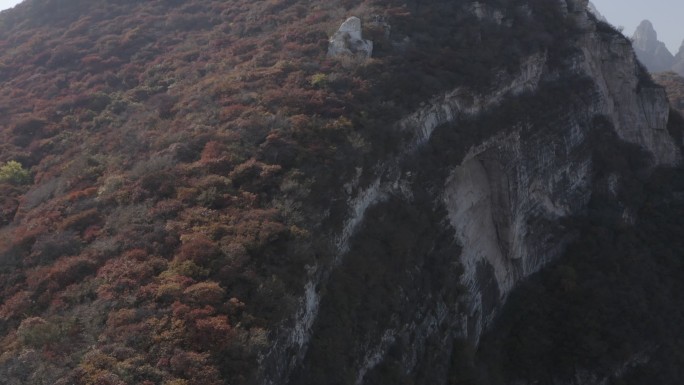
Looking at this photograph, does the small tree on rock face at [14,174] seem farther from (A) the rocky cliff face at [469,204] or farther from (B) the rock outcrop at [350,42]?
(B) the rock outcrop at [350,42]

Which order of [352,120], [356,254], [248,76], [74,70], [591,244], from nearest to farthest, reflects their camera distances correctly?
[356,254] → [352,120] → [248,76] → [591,244] → [74,70]

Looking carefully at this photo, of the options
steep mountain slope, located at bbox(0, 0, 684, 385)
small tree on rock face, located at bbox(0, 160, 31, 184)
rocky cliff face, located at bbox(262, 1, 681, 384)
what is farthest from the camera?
small tree on rock face, located at bbox(0, 160, 31, 184)

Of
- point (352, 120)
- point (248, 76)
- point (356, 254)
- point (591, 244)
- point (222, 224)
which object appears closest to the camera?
point (222, 224)

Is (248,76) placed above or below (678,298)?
above

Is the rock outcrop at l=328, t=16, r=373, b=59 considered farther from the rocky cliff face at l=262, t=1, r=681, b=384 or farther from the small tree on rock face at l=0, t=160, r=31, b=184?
the small tree on rock face at l=0, t=160, r=31, b=184

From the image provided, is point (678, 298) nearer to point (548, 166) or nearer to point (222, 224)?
point (548, 166)

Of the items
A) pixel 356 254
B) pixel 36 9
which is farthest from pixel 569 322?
pixel 36 9

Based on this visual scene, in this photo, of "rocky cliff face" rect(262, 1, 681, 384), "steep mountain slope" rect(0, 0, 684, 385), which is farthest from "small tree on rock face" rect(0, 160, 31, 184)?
"rocky cliff face" rect(262, 1, 681, 384)

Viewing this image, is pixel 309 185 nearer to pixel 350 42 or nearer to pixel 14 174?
pixel 350 42
